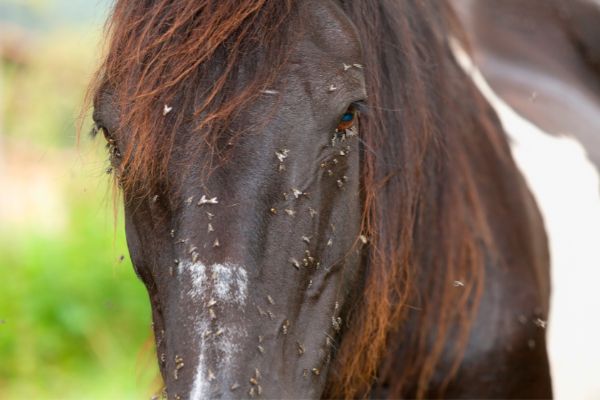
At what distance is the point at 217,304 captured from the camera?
1349 millimetres

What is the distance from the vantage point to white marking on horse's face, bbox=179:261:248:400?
133cm

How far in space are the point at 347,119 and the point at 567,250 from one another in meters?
0.88

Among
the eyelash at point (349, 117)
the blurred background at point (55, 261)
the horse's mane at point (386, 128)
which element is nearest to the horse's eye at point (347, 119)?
the eyelash at point (349, 117)

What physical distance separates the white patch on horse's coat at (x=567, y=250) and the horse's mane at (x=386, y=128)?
0.38ft

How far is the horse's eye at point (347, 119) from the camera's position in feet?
5.17

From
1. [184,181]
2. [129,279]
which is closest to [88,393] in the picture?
[129,279]

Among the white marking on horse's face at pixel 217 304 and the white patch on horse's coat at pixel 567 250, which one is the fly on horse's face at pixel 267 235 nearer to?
the white marking on horse's face at pixel 217 304

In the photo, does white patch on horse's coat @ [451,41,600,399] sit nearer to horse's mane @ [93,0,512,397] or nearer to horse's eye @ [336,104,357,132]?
horse's mane @ [93,0,512,397]

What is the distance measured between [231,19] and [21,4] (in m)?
5.59

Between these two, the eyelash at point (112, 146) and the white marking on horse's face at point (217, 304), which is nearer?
the white marking on horse's face at point (217, 304)

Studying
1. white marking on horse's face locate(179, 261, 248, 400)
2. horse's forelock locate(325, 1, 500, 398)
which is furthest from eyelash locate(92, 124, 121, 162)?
horse's forelock locate(325, 1, 500, 398)

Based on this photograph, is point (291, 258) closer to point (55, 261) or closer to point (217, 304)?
point (217, 304)

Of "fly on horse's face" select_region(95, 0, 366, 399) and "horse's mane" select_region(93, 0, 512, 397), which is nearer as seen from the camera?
"fly on horse's face" select_region(95, 0, 366, 399)

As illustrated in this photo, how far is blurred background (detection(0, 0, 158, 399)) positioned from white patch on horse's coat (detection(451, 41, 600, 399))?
1.85 meters
